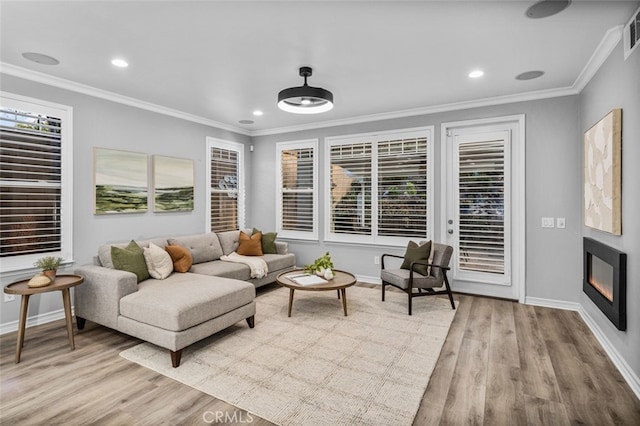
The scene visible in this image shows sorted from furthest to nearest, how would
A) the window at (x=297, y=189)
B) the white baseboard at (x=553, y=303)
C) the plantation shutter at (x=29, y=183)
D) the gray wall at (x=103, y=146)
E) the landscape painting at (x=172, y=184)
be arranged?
the window at (x=297, y=189), the landscape painting at (x=172, y=184), the white baseboard at (x=553, y=303), the gray wall at (x=103, y=146), the plantation shutter at (x=29, y=183)

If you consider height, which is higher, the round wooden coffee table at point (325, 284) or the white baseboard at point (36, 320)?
the round wooden coffee table at point (325, 284)

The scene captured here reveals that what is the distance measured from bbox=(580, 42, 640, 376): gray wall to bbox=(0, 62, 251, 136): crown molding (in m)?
5.09

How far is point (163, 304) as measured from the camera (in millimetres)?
2818

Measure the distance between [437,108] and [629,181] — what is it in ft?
8.72

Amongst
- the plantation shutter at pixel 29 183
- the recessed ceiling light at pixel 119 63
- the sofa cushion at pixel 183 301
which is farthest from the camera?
the plantation shutter at pixel 29 183

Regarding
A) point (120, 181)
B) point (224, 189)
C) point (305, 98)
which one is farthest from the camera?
point (224, 189)

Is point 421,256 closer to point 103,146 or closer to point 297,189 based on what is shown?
point 297,189

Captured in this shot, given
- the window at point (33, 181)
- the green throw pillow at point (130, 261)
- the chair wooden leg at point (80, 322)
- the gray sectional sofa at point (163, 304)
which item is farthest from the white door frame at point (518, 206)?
the window at point (33, 181)

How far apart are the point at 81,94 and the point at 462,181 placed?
4.94 metres

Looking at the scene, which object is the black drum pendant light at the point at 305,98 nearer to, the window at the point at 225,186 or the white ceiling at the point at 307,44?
the white ceiling at the point at 307,44

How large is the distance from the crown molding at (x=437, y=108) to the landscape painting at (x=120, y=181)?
8.19ft

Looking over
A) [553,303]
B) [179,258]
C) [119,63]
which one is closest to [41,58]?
[119,63]

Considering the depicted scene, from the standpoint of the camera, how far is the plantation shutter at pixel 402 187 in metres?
5.02

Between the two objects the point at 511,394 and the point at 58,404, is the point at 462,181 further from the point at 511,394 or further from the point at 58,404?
the point at 58,404
